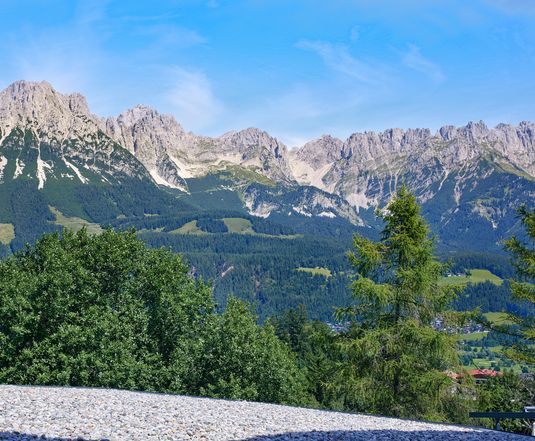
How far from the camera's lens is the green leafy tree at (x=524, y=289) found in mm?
28156

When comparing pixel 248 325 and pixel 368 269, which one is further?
pixel 248 325

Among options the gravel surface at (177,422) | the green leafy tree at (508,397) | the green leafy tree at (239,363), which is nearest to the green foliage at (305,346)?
the green leafy tree at (508,397)

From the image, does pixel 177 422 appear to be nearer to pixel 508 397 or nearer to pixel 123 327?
pixel 123 327

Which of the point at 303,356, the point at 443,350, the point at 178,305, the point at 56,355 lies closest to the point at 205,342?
the point at 178,305

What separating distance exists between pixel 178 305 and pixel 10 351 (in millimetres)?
10573

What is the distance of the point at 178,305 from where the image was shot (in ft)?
135

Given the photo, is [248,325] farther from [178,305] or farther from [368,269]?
[368,269]

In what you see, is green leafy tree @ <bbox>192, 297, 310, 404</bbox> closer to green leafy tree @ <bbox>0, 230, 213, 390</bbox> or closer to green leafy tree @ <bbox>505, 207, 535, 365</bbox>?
green leafy tree @ <bbox>0, 230, 213, 390</bbox>

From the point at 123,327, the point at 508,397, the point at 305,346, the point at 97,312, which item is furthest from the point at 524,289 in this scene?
the point at 305,346

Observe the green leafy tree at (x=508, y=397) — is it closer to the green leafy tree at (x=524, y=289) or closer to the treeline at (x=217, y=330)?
the treeline at (x=217, y=330)

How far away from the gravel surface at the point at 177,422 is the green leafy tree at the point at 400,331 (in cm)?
381

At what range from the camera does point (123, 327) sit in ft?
126

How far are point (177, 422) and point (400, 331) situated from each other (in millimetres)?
12542

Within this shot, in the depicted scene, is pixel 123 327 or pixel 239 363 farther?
pixel 239 363
